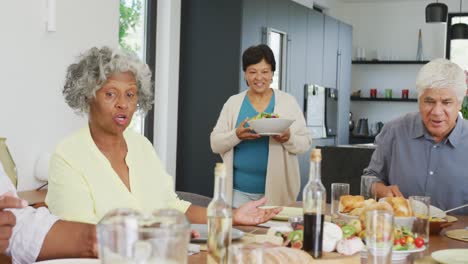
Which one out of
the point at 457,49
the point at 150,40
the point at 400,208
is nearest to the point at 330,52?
the point at 457,49

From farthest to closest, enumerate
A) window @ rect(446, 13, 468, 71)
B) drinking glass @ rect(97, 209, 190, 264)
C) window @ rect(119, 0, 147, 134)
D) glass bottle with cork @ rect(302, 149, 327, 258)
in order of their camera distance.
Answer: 1. window @ rect(446, 13, 468, 71)
2. window @ rect(119, 0, 147, 134)
3. glass bottle with cork @ rect(302, 149, 327, 258)
4. drinking glass @ rect(97, 209, 190, 264)

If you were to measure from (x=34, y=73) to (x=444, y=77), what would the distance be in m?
2.29

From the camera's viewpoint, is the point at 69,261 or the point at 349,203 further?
the point at 349,203

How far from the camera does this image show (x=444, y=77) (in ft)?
8.78

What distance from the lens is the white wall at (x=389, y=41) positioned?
377 inches

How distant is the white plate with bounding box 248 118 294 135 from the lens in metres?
3.35

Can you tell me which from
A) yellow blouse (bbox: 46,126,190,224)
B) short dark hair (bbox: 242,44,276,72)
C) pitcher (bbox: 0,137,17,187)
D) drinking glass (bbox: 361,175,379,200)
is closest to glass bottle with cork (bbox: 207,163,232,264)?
yellow blouse (bbox: 46,126,190,224)

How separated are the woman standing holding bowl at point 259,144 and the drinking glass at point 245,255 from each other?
234 centimetres

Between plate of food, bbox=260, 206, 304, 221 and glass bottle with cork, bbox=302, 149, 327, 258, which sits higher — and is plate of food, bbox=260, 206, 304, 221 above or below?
below

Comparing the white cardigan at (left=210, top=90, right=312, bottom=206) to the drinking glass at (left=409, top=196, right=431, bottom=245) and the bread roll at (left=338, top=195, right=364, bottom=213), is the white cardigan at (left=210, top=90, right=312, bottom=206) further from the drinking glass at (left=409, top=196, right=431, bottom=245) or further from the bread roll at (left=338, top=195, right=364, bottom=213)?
the drinking glass at (left=409, top=196, right=431, bottom=245)

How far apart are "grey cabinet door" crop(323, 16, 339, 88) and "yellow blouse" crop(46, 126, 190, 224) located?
5.97 metres

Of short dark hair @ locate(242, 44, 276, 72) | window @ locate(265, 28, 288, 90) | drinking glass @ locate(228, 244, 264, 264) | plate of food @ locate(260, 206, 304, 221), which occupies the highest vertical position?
window @ locate(265, 28, 288, 90)

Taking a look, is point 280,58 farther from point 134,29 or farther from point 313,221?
point 313,221

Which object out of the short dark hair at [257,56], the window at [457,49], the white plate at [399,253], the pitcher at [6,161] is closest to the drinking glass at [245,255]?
the white plate at [399,253]
